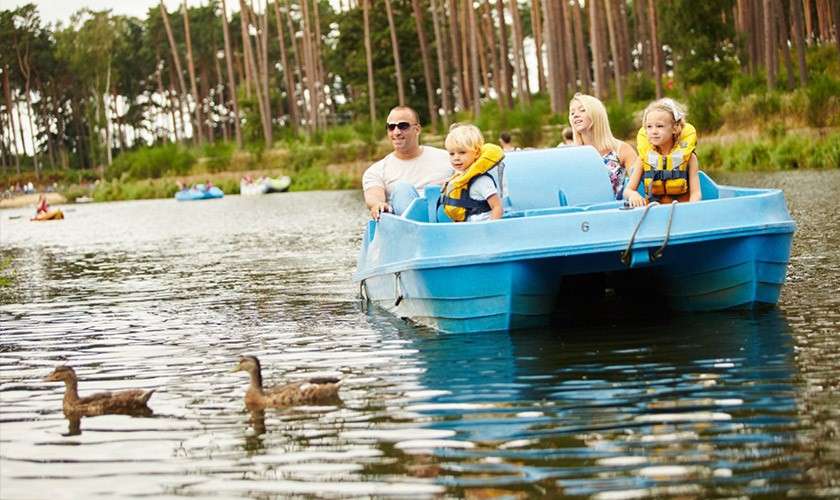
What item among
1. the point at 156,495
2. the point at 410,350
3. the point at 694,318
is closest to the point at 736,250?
the point at 694,318

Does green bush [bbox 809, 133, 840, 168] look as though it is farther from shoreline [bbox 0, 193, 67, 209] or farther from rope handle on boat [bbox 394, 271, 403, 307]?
shoreline [bbox 0, 193, 67, 209]

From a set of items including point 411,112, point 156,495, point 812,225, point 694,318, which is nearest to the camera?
point 156,495

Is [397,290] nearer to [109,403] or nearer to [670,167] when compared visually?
[670,167]

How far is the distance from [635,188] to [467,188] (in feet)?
3.78

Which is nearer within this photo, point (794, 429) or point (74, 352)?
point (794, 429)

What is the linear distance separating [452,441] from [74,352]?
4.61 meters

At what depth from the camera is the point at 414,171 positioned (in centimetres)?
1158

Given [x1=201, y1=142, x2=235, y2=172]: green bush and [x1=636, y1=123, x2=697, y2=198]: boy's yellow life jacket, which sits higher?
[x1=636, y1=123, x2=697, y2=198]: boy's yellow life jacket

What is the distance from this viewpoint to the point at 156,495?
5754mm

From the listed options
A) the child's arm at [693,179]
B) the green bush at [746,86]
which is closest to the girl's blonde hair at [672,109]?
the child's arm at [693,179]

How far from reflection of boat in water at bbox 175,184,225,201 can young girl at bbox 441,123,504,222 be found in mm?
47948

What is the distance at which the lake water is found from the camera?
19.0 ft

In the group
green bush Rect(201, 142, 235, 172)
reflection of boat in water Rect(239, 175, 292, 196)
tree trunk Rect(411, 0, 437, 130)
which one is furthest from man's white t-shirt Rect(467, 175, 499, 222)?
green bush Rect(201, 142, 235, 172)

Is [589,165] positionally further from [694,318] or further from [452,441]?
[452,441]
